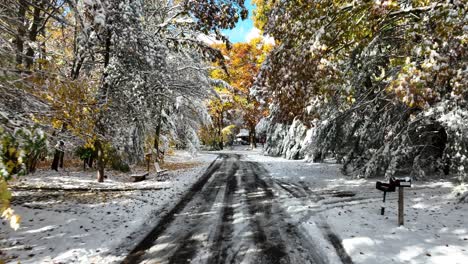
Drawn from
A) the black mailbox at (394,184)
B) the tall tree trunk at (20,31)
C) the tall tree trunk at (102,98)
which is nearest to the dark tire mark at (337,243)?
the black mailbox at (394,184)

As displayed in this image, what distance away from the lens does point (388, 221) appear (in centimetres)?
771

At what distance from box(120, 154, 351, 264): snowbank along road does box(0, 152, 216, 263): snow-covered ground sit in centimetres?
48

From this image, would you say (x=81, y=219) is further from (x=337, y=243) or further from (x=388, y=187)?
(x=388, y=187)

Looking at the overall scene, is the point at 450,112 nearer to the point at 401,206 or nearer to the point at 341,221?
the point at 401,206

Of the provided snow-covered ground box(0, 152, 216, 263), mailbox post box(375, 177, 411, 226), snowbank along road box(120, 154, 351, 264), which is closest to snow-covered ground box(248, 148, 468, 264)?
mailbox post box(375, 177, 411, 226)

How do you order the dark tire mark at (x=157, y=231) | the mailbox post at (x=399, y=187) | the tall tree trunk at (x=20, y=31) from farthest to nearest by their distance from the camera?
1. the mailbox post at (x=399, y=187)
2. the dark tire mark at (x=157, y=231)
3. the tall tree trunk at (x=20, y=31)

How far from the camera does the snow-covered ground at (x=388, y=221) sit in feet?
18.9

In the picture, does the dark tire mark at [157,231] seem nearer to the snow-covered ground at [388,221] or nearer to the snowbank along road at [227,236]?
the snowbank along road at [227,236]

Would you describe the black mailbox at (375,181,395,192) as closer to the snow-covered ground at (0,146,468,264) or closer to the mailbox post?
the mailbox post

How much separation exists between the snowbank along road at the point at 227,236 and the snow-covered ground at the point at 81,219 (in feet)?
1.58

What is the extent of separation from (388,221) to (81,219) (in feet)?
24.6

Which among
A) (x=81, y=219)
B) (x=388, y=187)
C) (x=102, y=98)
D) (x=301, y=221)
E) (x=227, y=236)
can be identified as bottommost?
(x=81, y=219)

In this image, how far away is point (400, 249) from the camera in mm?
5906

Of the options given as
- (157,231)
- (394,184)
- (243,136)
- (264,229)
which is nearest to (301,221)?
(264,229)
